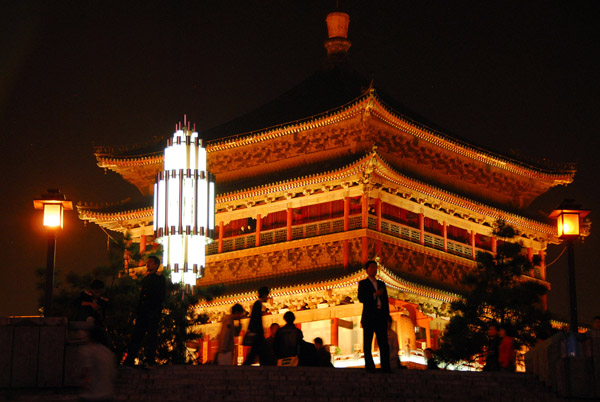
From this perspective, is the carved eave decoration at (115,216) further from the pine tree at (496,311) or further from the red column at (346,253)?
the pine tree at (496,311)

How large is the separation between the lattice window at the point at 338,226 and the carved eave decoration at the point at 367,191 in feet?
2.55

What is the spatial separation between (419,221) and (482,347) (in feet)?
30.8

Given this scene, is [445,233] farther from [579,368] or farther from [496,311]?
[579,368]

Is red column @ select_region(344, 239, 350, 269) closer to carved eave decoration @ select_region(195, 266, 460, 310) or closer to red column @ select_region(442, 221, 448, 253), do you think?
carved eave decoration @ select_region(195, 266, 460, 310)

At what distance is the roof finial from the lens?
134 feet

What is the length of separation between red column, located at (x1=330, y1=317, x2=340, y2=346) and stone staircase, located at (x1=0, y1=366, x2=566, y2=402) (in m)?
16.2

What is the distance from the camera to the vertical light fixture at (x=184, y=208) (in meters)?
31.5

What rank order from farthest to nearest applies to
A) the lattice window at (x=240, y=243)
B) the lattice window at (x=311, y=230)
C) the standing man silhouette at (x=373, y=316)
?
the lattice window at (x=240, y=243) → the lattice window at (x=311, y=230) → the standing man silhouette at (x=373, y=316)

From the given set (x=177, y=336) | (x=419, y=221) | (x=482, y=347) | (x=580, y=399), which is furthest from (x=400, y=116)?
(x=580, y=399)

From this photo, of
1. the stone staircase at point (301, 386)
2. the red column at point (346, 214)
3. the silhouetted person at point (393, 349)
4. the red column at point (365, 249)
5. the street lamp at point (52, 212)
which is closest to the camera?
the stone staircase at point (301, 386)

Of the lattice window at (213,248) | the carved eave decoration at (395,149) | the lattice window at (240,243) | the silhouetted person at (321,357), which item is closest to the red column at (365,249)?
the carved eave decoration at (395,149)

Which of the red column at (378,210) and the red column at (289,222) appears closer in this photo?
the red column at (378,210)

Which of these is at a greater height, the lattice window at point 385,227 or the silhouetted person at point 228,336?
the lattice window at point 385,227

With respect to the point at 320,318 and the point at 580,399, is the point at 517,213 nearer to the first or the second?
the point at 320,318
